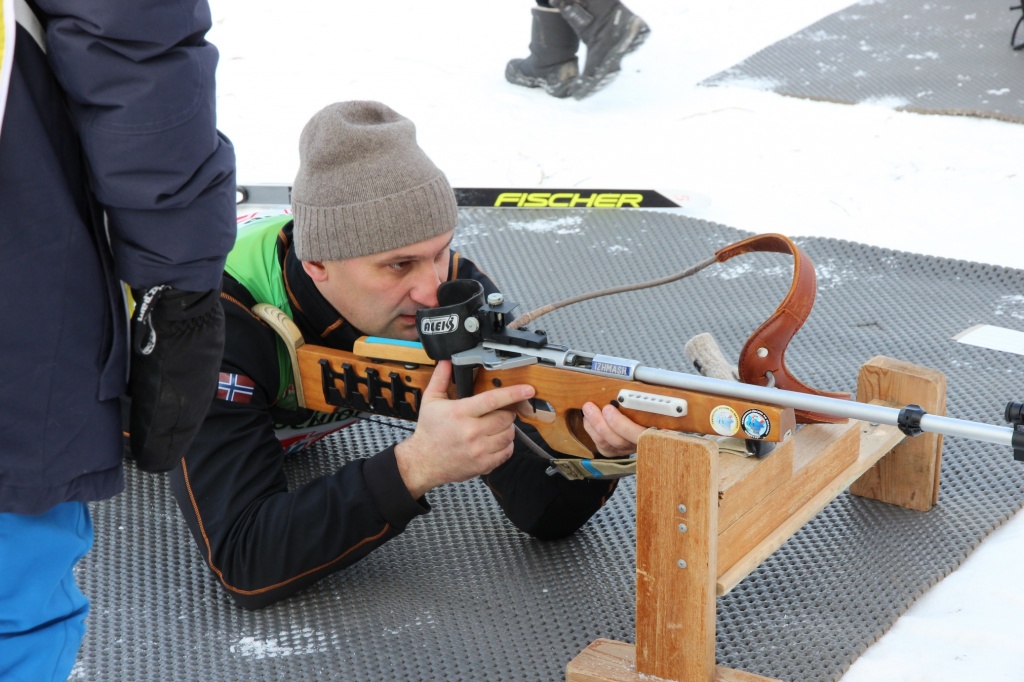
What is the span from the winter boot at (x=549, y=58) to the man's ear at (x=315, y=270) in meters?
2.89

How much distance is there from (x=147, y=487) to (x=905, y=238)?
2.34 meters

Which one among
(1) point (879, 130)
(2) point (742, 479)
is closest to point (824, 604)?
(2) point (742, 479)

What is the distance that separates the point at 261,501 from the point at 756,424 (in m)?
0.85

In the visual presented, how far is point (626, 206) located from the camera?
3688 millimetres

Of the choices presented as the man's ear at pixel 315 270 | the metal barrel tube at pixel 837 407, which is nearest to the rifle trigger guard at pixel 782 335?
the metal barrel tube at pixel 837 407

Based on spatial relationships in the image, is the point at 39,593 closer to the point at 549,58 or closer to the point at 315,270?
the point at 315,270

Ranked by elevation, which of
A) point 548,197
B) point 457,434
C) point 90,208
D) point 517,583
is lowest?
point 517,583

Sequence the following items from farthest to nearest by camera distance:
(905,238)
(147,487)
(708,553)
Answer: (905,238) → (147,487) → (708,553)

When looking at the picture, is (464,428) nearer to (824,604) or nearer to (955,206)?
(824,604)

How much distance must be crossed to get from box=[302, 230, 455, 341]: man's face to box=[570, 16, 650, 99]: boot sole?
2821 mm

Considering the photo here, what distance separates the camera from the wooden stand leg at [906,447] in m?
1.96

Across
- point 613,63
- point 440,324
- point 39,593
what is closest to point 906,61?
point 613,63

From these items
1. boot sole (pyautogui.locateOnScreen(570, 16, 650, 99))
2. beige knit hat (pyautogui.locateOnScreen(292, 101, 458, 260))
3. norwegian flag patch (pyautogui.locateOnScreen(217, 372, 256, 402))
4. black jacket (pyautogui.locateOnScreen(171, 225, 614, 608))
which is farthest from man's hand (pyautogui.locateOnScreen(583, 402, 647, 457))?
boot sole (pyautogui.locateOnScreen(570, 16, 650, 99))

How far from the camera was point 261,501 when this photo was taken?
183 cm
